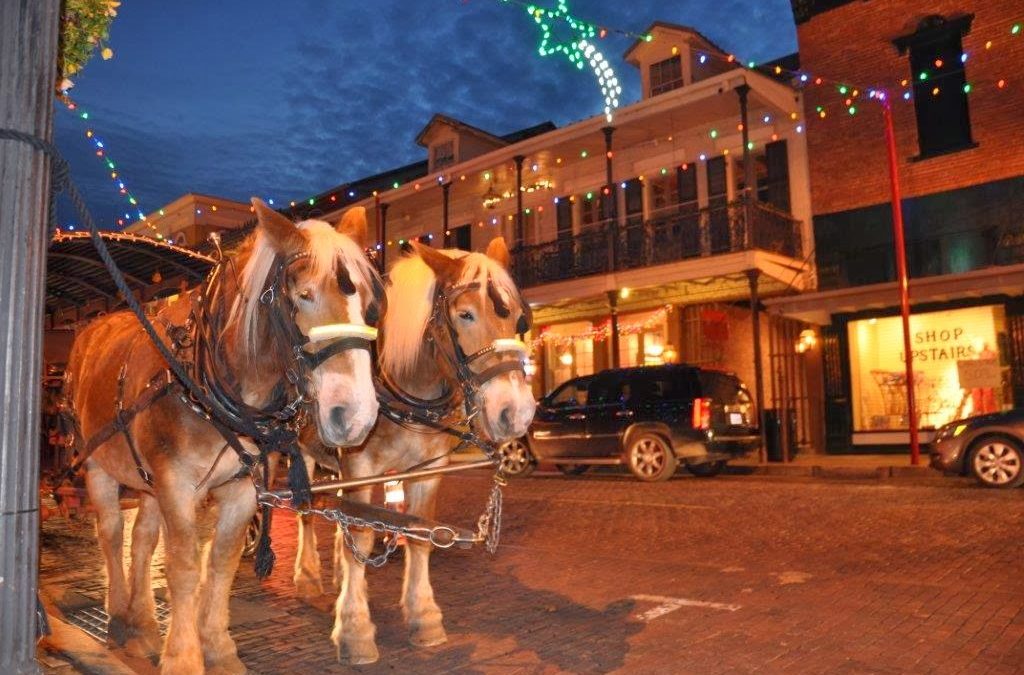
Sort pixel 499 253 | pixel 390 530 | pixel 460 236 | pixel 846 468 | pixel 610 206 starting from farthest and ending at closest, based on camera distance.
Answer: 1. pixel 460 236
2. pixel 610 206
3. pixel 846 468
4. pixel 499 253
5. pixel 390 530

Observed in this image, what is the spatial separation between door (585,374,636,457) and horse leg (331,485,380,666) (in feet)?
34.1

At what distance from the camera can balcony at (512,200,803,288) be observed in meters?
17.6

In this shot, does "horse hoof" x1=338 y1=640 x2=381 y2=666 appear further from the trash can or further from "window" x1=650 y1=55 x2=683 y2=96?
"window" x1=650 y1=55 x2=683 y2=96

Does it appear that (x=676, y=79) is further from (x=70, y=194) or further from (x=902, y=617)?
(x=70, y=194)

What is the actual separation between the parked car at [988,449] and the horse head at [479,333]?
9.67 meters

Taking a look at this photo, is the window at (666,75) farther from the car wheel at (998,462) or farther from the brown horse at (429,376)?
the brown horse at (429,376)

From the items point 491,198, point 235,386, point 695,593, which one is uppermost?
point 491,198

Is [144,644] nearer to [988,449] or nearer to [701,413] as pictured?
[701,413]

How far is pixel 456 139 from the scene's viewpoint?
80.5ft

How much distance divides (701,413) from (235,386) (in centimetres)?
1116

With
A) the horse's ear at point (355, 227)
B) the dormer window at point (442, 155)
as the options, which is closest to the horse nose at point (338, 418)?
the horse's ear at point (355, 227)

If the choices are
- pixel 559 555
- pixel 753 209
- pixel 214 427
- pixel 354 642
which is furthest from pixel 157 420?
pixel 753 209

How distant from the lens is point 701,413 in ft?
45.4

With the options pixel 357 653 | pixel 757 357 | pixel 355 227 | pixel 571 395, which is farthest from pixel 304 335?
pixel 757 357
